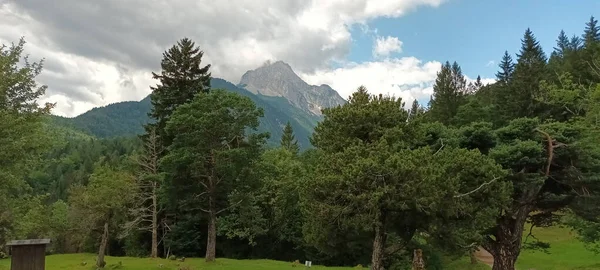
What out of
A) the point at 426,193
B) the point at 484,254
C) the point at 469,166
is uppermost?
the point at 469,166

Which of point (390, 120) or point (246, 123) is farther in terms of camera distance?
point (246, 123)

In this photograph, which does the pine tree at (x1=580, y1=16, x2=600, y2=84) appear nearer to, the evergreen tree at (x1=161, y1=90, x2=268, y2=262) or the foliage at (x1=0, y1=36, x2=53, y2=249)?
the evergreen tree at (x1=161, y1=90, x2=268, y2=262)

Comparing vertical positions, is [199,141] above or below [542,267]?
above

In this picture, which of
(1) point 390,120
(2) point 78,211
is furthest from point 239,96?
(2) point 78,211

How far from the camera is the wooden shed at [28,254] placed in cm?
997

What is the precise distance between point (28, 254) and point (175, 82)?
36039 mm

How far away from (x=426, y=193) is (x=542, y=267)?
2461 cm

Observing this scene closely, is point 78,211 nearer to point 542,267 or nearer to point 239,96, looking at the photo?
point 239,96

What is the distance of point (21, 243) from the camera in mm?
9992

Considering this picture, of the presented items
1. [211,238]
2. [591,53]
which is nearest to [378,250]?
[211,238]

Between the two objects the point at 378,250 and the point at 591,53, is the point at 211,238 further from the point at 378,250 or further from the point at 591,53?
the point at 591,53

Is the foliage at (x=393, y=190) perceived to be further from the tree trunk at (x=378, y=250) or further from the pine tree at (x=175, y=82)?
the pine tree at (x=175, y=82)

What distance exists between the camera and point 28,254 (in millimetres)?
10148

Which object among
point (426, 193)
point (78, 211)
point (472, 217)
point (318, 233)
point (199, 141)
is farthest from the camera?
point (78, 211)
